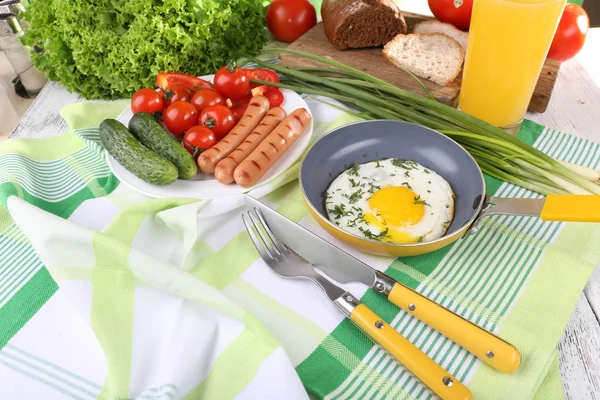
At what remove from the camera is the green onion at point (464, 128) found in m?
1.69

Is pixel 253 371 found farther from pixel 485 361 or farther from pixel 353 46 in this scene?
pixel 353 46

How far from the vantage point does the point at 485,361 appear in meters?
1.17

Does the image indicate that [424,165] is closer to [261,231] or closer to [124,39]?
[261,231]

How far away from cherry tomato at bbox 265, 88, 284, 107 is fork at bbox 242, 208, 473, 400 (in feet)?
2.13

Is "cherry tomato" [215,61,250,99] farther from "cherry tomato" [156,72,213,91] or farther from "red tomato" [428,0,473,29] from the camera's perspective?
"red tomato" [428,0,473,29]

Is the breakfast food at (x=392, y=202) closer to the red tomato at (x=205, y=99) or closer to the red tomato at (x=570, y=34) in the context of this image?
the red tomato at (x=205, y=99)

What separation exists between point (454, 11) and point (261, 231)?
1.61 m

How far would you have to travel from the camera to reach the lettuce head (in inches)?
83.1

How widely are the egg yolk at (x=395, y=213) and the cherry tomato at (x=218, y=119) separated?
72cm

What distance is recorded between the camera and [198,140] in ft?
6.07

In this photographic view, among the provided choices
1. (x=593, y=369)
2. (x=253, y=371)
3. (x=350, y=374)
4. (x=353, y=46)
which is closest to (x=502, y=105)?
(x=353, y=46)

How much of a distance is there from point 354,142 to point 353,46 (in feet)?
2.89

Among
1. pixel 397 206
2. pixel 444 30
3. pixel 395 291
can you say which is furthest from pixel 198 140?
pixel 444 30

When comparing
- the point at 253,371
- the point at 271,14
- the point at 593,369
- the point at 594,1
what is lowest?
the point at 594,1
